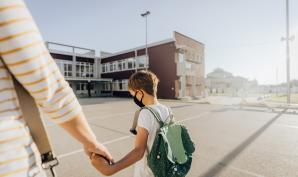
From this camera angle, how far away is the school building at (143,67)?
24.5 m

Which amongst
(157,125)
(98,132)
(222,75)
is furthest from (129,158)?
(222,75)

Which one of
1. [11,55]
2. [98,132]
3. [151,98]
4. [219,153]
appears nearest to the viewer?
[11,55]

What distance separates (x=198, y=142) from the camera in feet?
18.5

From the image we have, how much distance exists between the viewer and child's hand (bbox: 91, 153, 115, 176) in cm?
115

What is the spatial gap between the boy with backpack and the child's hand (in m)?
0.11

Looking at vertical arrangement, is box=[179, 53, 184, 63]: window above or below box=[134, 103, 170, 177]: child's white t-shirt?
above

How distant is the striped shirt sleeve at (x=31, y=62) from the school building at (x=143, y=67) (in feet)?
75.9

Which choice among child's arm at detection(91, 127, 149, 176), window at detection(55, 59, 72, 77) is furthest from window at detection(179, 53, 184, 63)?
child's arm at detection(91, 127, 149, 176)

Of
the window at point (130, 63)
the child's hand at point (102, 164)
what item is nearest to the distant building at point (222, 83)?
the window at point (130, 63)

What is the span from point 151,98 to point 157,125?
0.92ft

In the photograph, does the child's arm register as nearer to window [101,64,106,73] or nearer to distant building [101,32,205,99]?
distant building [101,32,205,99]

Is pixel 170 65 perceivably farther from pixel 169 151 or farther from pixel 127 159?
pixel 127 159

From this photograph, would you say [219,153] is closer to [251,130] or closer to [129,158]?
[251,130]

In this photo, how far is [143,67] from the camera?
27.7 meters
